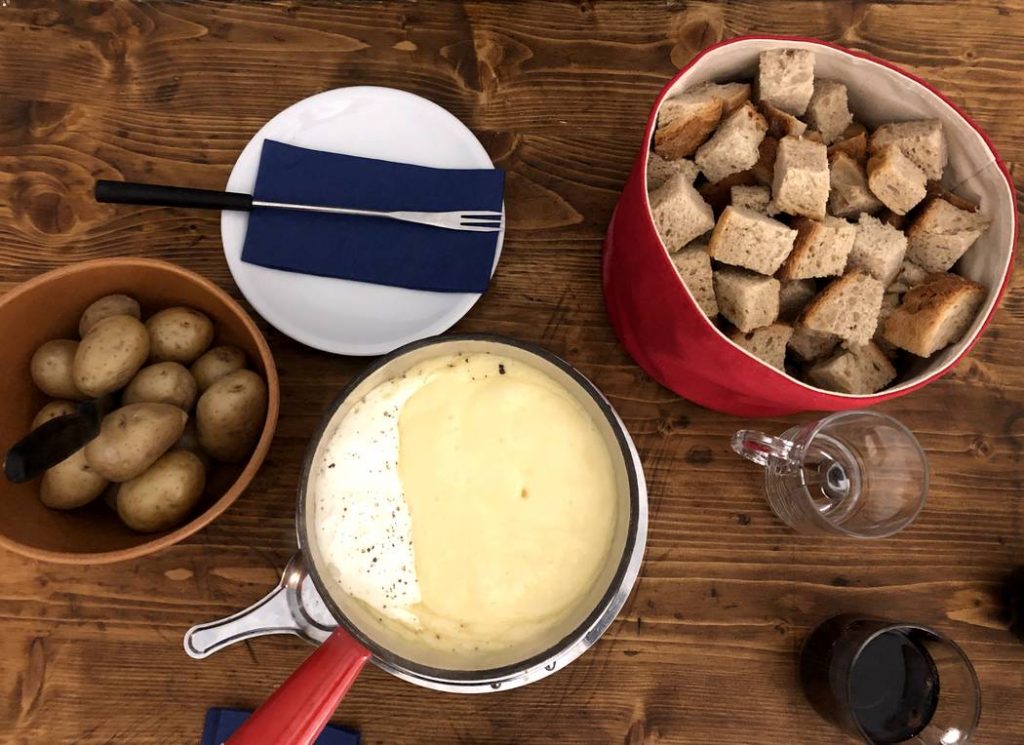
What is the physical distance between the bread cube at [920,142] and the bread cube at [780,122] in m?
0.09

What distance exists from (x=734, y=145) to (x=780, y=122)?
68 millimetres

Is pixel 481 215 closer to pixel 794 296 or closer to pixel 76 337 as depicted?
pixel 794 296

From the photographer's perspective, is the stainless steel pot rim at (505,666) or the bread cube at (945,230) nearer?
the stainless steel pot rim at (505,666)

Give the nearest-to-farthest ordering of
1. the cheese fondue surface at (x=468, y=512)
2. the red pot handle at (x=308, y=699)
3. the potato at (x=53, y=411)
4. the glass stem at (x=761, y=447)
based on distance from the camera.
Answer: the red pot handle at (x=308, y=699)
the cheese fondue surface at (x=468, y=512)
the potato at (x=53, y=411)
the glass stem at (x=761, y=447)

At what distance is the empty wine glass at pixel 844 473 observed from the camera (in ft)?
2.91

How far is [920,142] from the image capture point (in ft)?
2.68

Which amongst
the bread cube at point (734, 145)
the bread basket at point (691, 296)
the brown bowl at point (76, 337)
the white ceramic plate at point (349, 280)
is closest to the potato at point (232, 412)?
the brown bowl at point (76, 337)

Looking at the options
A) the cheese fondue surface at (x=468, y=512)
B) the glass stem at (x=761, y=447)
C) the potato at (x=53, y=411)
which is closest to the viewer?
the cheese fondue surface at (x=468, y=512)

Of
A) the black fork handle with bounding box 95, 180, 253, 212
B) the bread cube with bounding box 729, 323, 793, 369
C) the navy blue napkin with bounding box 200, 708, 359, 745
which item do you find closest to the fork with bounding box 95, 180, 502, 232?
the black fork handle with bounding box 95, 180, 253, 212

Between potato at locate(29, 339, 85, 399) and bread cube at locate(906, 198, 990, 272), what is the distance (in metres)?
0.93

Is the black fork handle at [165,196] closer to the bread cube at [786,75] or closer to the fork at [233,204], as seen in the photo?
the fork at [233,204]

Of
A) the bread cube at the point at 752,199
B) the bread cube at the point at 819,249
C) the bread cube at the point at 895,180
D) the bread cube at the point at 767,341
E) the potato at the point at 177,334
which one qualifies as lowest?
the potato at the point at 177,334

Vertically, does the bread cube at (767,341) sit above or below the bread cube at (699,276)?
below

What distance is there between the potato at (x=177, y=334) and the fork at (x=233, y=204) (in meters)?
0.15
